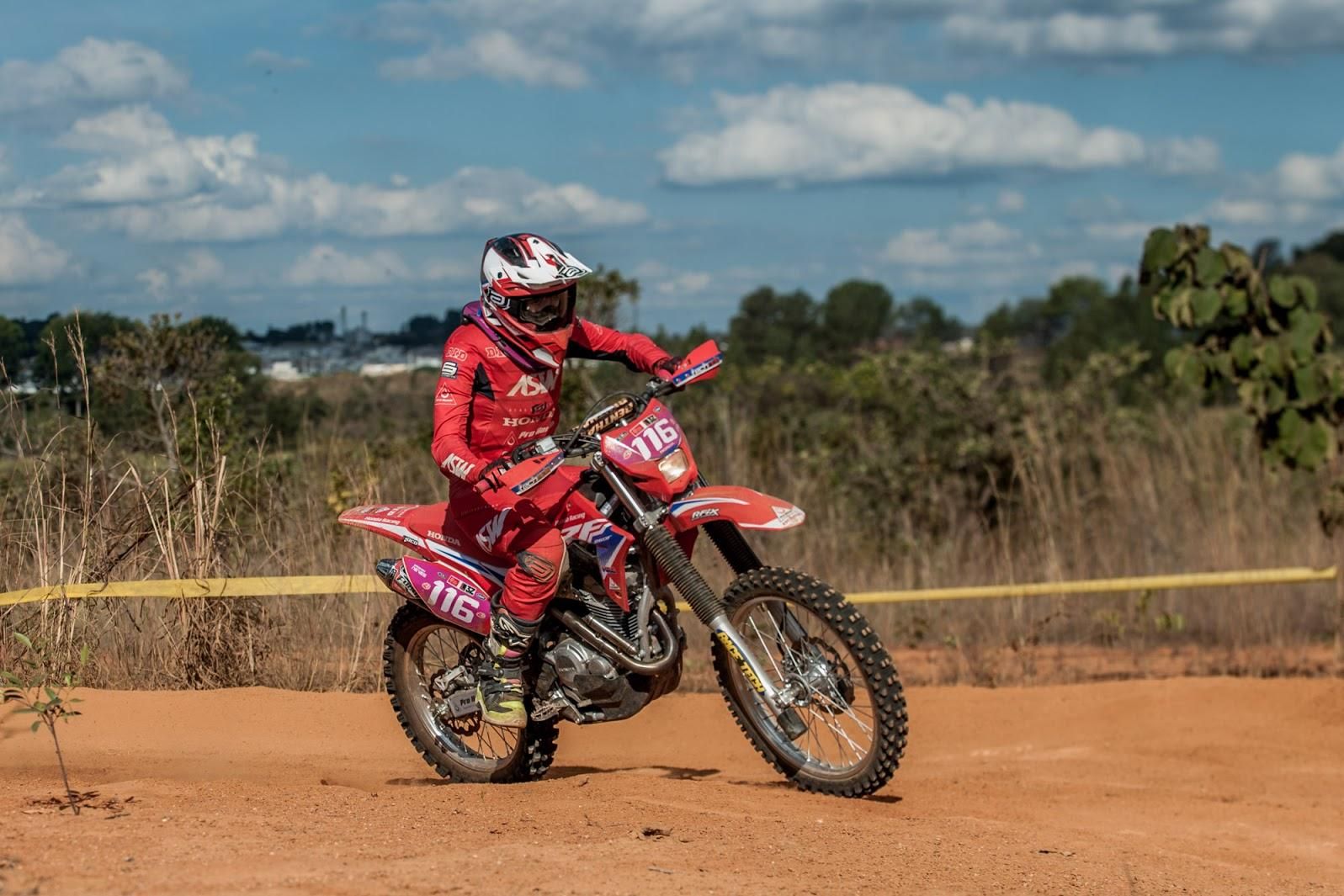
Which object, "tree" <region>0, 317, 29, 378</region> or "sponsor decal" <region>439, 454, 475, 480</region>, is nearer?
"sponsor decal" <region>439, 454, 475, 480</region>

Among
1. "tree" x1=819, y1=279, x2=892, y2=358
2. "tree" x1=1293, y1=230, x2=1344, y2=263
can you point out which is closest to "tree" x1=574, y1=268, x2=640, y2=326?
"tree" x1=819, y1=279, x2=892, y2=358

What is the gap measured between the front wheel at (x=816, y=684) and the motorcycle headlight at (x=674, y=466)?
50 centimetres

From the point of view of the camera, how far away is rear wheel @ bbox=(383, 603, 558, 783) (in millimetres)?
6805

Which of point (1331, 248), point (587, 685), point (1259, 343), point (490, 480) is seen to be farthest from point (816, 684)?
point (1331, 248)

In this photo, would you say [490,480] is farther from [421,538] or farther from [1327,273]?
[1327,273]

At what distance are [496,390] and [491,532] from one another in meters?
0.59

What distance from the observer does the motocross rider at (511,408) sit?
6.17 meters

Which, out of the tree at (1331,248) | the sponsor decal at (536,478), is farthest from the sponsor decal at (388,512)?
the tree at (1331,248)

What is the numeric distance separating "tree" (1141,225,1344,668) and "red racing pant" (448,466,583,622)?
20.2 ft

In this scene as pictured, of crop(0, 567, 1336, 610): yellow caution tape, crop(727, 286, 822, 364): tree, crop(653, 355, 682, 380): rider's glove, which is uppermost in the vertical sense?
crop(727, 286, 822, 364): tree

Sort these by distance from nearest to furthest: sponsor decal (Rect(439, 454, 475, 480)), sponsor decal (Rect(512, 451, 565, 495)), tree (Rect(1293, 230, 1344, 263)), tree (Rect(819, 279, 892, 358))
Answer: sponsor decal (Rect(512, 451, 565, 495))
sponsor decal (Rect(439, 454, 475, 480))
tree (Rect(819, 279, 892, 358))
tree (Rect(1293, 230, 1344, 263))

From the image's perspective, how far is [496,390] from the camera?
21.0 ft

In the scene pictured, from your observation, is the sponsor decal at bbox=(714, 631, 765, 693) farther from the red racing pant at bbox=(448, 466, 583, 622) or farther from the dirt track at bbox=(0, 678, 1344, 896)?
the red racing pant at bbox=(448, 466, 583, 622)

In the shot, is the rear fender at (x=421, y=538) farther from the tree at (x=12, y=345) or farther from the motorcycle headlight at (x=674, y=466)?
the tree at (x=12, y=345)
